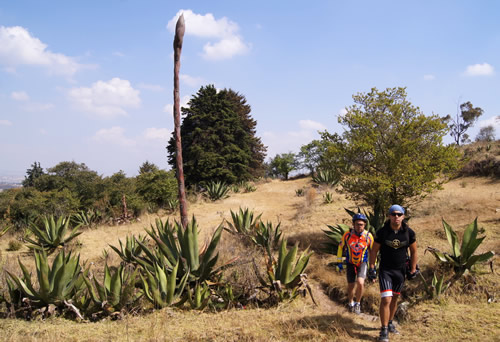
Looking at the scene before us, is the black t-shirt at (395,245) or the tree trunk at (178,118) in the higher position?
the tree trunk at (178,118)

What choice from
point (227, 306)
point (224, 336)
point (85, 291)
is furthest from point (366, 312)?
point (85, 291)

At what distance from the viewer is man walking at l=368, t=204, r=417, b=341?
11.5 ft

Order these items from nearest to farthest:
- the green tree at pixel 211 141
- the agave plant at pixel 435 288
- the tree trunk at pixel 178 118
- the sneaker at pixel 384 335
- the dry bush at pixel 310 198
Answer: the sneaker at pixel 384 335
the agave plant at pixel 435 288
the tree trunk at pixel 178 118
the dry bush at pixel 310 198
the green tree at pixel 211 141

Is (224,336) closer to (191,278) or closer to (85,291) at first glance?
(191,278)

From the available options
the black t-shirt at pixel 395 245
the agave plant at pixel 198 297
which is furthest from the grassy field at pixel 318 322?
the black t-shirt at pixel 395 245

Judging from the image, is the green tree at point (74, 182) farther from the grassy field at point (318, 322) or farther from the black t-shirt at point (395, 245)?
the black t-shirt at point (395, 245)

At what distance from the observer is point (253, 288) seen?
4930mm

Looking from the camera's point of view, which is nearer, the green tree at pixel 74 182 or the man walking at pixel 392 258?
the man walking at pixel 392 258

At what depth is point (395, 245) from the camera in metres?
3.54

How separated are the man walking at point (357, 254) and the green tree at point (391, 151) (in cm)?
305

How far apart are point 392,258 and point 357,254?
0.83 m

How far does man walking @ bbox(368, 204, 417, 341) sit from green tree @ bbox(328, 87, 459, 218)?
3.77 metres

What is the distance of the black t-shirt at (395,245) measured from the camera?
11.7ft

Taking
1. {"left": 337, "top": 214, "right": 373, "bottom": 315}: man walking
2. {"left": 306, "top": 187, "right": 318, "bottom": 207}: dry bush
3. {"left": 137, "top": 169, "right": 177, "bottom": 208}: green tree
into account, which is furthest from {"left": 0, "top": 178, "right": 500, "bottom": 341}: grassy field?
{"left": 137, "top": 169, "right": 177, "bottom": 208}: green tree
